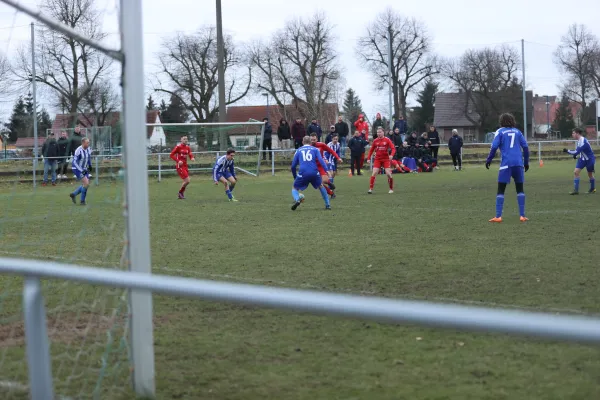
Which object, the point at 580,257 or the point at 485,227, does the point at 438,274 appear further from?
the point at 485,227

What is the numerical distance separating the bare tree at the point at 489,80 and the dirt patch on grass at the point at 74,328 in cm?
6744

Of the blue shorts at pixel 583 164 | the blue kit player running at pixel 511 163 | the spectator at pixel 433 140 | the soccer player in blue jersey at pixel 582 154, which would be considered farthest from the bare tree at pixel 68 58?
the spectator at pixel 433 140

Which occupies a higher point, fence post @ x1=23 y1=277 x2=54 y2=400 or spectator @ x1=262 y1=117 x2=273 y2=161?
spectator @ x1=262 y1=117 x2=273 y2=161

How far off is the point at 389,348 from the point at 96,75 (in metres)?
2.67

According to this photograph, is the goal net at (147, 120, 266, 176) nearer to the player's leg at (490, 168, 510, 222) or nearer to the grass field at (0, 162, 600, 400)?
the grass field at (0, 162, 600, 400)

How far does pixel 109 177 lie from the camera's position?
5.52 m

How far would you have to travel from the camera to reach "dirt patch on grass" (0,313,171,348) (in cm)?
498

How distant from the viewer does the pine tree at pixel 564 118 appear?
76.3 meters

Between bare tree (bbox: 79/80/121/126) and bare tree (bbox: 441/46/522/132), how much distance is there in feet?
220

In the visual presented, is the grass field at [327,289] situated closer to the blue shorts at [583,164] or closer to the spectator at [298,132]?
the blue shorts at [583,164]

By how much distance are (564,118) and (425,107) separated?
14.5 m

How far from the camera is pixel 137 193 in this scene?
163 inches

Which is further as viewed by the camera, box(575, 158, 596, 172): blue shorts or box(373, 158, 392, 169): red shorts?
box(373, 158, 392, 169): red shorts

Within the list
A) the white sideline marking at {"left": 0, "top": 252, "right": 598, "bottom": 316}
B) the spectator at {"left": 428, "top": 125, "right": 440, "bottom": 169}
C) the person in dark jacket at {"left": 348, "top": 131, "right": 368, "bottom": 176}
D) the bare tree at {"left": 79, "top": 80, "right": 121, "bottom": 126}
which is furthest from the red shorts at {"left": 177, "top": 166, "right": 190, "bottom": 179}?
the spectator at {"left": 428, "top": 125, "right": 440, "bottom": 169}
